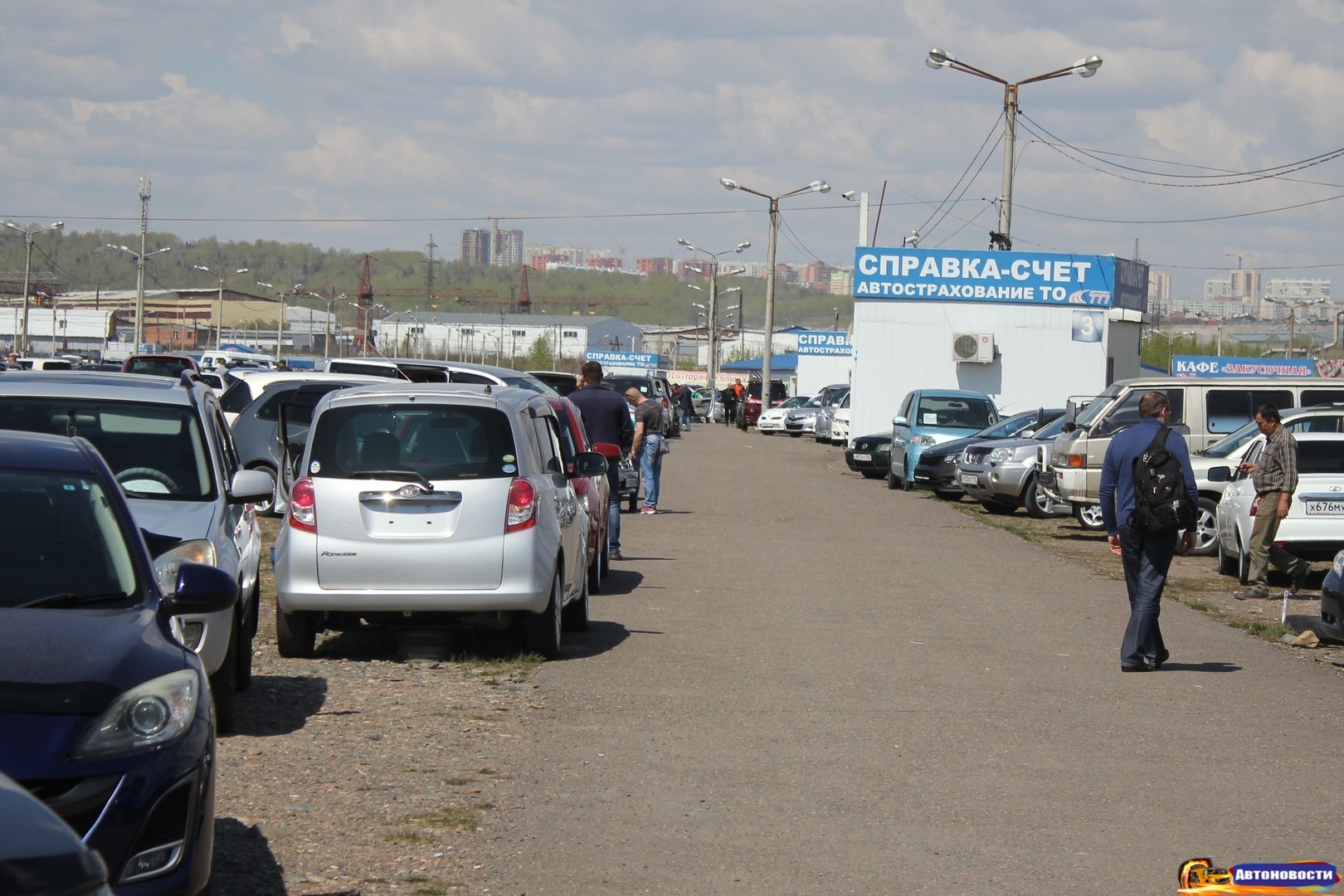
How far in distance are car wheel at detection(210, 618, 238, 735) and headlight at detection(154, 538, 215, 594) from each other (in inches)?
14.4

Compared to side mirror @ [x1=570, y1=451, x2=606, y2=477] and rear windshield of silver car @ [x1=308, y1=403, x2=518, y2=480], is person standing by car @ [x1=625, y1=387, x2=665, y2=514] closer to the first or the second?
side mirror @ [x1=570, y1=451, x2=606, y2=477]

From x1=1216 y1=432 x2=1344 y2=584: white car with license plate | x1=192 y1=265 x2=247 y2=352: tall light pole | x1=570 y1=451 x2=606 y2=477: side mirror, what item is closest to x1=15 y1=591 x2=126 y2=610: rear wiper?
x1=570 y1=451 x2=606 y2=477: side mirror

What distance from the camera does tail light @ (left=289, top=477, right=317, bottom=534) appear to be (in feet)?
30.5

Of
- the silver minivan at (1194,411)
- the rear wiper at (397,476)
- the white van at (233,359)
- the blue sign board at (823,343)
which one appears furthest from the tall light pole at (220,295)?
the rear wiper at (397,476)

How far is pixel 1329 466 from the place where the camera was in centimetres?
1540

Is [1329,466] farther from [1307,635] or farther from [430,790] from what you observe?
[430,790]

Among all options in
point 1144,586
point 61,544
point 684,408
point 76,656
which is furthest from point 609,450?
point 684,408

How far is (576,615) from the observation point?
432 inches

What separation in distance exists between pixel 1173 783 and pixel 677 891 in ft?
9.49

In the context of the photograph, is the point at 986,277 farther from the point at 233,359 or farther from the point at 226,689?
the point at 233,359

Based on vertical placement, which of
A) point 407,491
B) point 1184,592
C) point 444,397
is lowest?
point 1184,592

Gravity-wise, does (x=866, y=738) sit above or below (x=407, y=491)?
below

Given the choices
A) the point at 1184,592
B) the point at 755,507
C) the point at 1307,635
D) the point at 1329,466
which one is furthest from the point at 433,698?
the point at 755,507

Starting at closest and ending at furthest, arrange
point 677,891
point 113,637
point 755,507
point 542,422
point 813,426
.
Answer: point 113,637, point 677,891, point 542,422, point 755,507, point 813,426
